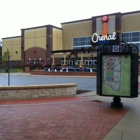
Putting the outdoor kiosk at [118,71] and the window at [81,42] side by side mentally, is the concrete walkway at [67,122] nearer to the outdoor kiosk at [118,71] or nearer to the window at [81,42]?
the outdoor kiosk at [118,71]

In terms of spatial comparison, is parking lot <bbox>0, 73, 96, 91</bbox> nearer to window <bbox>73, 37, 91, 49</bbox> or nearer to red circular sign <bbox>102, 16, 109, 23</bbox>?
red circular sign <bbox>102, 16, 109, 23</bbox>

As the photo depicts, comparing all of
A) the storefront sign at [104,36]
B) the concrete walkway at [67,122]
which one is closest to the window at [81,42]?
the storefront sign at [104,36]

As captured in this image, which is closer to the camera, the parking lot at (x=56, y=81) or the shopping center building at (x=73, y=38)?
the parking lot at (x=56, y=81)

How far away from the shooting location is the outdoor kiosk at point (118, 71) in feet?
23.9

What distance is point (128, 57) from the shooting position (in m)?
7.30

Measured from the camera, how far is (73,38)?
5672 centimetres

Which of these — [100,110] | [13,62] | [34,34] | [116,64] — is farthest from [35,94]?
[13,62]

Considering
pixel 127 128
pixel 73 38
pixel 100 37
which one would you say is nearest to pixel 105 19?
pixel 100 37

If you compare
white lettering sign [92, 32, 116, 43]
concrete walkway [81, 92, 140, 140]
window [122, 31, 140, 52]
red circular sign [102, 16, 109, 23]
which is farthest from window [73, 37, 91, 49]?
concrete walkway [81, 92, 140, 140]

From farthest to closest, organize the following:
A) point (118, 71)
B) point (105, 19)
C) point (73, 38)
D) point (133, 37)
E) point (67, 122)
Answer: point (73, 38) < point (105, 19) < point (133, 37) < point (118, 71) < point (67, 122)

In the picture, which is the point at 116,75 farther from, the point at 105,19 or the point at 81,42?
the point at 81,42

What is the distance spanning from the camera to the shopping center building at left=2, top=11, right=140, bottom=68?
4766 centimetres

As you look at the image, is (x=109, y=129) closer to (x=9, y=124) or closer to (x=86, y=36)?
(x=9, y=124)

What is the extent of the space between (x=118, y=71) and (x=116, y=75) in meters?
0.18
